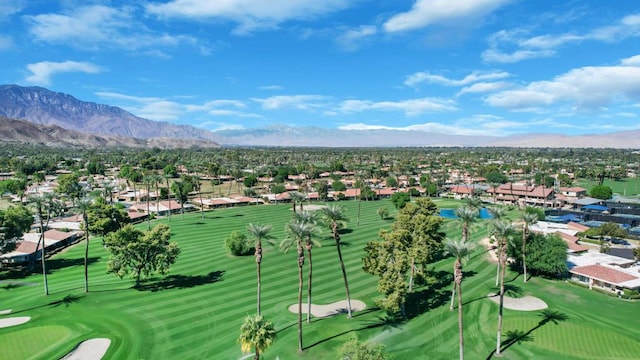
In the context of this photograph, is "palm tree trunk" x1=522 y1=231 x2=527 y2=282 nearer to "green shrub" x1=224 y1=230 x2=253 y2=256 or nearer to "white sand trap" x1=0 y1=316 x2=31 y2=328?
"green shrub" x1=224 y1=230 x2=253 y2=256

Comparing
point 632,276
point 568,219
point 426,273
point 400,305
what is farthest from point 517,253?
point 568,219

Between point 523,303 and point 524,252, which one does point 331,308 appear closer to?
point 523,303

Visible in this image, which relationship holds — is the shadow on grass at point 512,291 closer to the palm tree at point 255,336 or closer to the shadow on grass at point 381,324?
the shadow on grass at point 381,324

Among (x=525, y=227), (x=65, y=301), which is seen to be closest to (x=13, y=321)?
(x=65, y=301)

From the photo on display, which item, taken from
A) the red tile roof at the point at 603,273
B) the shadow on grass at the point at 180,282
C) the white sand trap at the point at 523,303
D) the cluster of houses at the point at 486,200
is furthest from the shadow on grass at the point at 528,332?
the shadow on grass at the point at 180,282

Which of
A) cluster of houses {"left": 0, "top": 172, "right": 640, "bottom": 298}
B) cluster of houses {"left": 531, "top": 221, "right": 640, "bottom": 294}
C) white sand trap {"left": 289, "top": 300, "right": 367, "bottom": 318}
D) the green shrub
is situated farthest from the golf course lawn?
cluster of houses {"left": 0, "top": 172, "right": 640, "bottom": 298}

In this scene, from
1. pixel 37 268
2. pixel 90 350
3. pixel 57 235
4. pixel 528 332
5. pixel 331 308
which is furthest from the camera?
pixel 57 235
